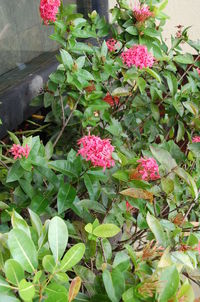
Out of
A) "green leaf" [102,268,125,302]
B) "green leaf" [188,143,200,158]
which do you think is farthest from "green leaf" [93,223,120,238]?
"green leaf" [188,143,200,158]

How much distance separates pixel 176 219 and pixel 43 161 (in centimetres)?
37

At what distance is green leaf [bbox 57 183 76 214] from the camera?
993mm

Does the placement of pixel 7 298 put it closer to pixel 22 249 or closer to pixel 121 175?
pixel 22 249

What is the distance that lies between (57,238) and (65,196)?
36cm

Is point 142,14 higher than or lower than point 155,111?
higher

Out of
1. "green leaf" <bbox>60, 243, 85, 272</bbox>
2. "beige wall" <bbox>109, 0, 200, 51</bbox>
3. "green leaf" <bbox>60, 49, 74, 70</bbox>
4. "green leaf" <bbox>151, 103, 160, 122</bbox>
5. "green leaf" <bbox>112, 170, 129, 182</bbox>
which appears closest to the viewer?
"green leaf" <bbox>60, 243, 85, 272</bbox>

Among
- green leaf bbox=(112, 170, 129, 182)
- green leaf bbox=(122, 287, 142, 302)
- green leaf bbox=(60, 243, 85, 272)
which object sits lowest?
green leaf bbox=(122, 287, 142, 302)

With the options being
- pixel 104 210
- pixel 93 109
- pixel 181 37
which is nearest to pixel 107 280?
pixel 104 210

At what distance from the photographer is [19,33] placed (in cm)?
198

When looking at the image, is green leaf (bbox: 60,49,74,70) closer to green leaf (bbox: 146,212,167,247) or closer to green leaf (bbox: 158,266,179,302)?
green leaf (bbox: 146,212,167,247)

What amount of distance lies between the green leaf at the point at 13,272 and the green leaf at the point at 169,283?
23 cm

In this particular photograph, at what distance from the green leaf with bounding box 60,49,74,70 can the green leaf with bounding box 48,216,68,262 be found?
0.68 meters

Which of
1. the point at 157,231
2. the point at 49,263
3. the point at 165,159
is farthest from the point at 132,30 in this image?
the point at 49,263

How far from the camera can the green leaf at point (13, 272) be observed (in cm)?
54
